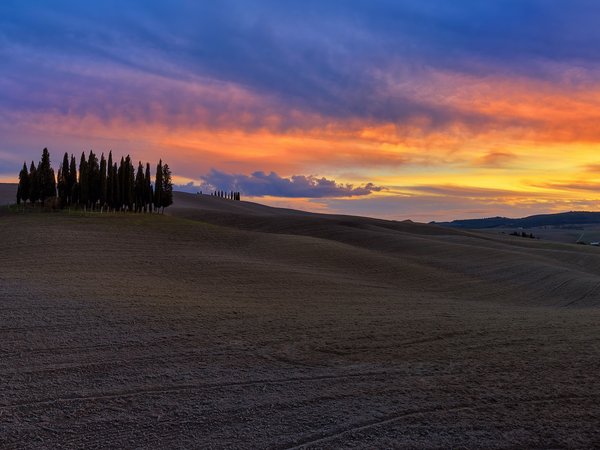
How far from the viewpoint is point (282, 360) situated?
→ 10.2 meters

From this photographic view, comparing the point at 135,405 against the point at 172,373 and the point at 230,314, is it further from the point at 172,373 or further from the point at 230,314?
the point at 230,314

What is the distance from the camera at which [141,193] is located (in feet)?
194

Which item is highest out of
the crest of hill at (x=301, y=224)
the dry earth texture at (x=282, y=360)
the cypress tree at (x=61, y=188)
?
the cypress tree at (x=61, y=188)

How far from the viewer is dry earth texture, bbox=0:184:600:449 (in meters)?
6.99

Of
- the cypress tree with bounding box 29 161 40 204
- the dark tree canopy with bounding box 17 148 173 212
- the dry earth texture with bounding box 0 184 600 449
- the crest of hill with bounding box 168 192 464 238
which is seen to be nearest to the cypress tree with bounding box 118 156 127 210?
the dark tree canopy with bounding box 17 148 173 212

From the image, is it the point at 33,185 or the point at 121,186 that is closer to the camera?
the point at 121,186

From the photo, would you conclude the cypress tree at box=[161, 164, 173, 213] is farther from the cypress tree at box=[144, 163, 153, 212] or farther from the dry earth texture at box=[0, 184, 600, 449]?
the dry earth texture at box=[0, 184, 600, 449]

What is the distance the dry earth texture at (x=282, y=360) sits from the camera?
22.9ft

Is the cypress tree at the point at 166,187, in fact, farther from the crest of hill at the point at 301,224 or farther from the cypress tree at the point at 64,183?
the cypress tree at the point at 64,183

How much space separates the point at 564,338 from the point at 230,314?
886cm

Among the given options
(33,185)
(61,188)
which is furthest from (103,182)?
(33,185)

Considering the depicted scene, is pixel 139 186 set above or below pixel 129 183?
below

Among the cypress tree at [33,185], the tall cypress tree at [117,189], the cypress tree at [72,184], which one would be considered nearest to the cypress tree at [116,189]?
the tall cypress tree at [117,189]

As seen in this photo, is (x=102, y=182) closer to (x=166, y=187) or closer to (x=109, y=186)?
(x=109, y=186)
